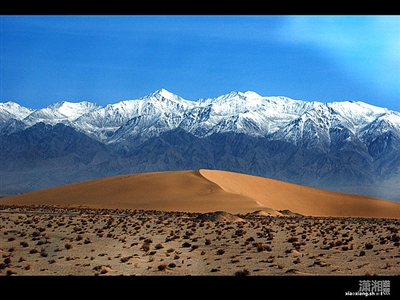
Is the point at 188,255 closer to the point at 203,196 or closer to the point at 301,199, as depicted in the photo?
the point at 203,196

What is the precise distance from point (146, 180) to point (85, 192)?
9.77 meters

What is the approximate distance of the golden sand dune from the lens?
6284 cm

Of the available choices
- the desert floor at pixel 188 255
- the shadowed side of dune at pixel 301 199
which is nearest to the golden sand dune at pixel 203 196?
the shadowed side of dune at pixel 301 199

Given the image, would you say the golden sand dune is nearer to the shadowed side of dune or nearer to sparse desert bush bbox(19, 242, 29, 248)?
the shadowed side of dune

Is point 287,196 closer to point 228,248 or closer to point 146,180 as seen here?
point 146,180

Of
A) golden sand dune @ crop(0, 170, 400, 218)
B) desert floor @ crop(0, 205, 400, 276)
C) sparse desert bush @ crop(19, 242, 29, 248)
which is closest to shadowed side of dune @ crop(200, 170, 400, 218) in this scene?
golden sand dune @ crop(0, 170, 400, 218)

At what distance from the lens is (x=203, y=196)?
65.6 meters

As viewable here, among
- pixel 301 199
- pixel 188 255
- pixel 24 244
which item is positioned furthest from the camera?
pixel 301 199

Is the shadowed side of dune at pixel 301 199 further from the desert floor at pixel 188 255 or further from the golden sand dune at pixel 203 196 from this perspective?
the desert floor at pixel 188 255

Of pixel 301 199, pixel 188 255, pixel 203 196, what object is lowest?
pixel 301 199

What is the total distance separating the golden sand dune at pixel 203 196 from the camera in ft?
206

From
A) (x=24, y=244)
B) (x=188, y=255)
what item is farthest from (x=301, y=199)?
(x=24, y=244)
